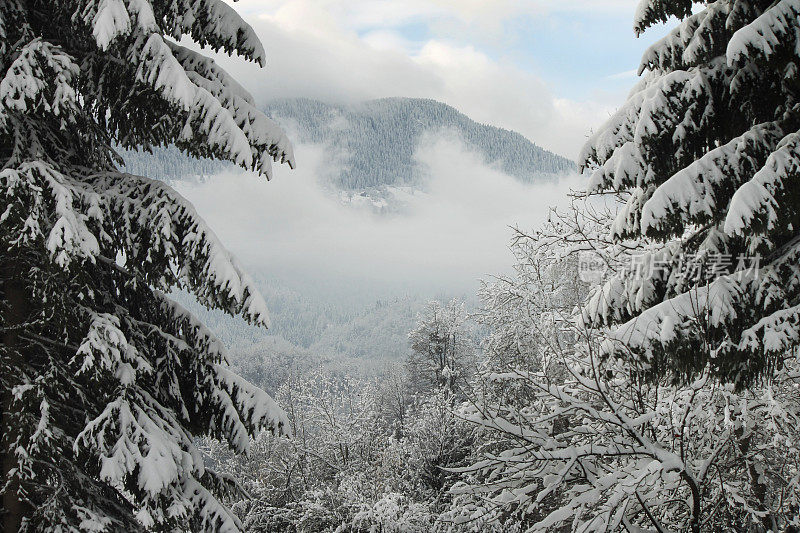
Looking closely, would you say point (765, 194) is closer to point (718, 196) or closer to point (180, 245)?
point (718, 196)

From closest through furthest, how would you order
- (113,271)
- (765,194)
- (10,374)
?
(765,194)
(10,374)
(113,271)

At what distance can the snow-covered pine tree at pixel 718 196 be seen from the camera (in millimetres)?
3525

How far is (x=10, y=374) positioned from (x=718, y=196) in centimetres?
530

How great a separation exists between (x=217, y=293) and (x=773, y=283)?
162 inches

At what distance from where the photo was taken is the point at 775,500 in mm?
7473

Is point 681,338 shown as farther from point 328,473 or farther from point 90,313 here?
point 328,473

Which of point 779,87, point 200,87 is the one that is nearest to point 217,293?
point 200,87

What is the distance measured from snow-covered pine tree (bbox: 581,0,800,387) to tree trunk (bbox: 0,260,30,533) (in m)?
4.38

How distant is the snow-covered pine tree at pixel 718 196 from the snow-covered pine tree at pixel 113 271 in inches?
118

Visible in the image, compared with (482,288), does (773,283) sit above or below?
above

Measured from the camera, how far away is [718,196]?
393 cm

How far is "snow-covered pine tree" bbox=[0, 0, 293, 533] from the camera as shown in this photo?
12.8ft

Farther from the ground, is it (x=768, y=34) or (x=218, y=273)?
(x=768, y=34)

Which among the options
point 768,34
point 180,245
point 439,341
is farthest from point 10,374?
point 439,341
